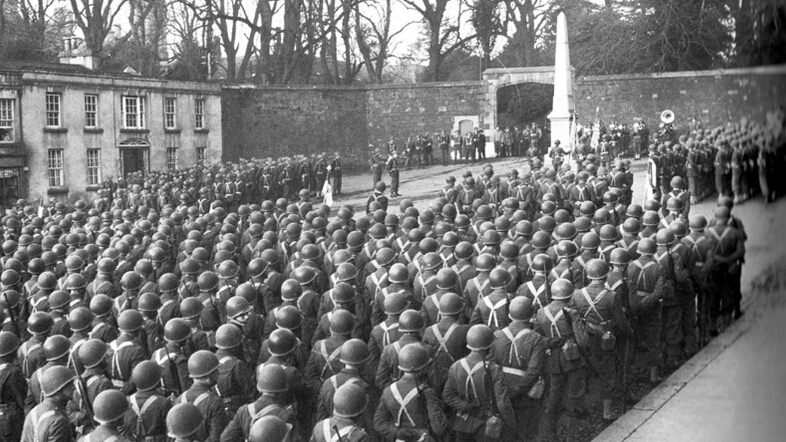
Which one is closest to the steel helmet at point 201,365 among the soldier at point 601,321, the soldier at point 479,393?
the soldier at point 479,393

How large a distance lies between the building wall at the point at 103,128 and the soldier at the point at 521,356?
25.5m

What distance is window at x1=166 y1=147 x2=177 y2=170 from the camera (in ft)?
107

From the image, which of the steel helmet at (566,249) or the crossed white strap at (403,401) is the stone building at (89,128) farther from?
the crossed white strap at (403,401)

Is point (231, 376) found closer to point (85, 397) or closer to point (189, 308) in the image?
point (85, 397)

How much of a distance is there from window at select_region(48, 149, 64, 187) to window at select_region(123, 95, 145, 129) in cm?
313

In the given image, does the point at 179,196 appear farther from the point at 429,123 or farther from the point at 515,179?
the point at 429,123

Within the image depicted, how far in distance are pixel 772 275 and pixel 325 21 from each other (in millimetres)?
42439

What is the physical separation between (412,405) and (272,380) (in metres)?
0.92

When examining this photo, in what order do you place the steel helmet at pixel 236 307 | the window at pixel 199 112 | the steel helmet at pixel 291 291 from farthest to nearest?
the window at pixel 199 112, the steel helmet at pixel 291 291, the steel helmet at pixel 236 307

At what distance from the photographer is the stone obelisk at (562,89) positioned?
70.9 feet

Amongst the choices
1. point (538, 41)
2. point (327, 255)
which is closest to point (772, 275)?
point (327, 255)

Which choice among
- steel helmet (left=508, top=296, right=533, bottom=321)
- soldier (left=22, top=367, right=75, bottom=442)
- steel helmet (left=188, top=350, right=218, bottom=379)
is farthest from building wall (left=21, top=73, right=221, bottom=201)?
steel helmet (left=508, top=296, right=533, bottom=321)

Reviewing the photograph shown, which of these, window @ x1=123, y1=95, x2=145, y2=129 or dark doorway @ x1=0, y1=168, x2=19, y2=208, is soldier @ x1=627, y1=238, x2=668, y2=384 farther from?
window @ x1=123, y1=95, x2=145, y2=129

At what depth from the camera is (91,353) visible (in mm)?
5926
